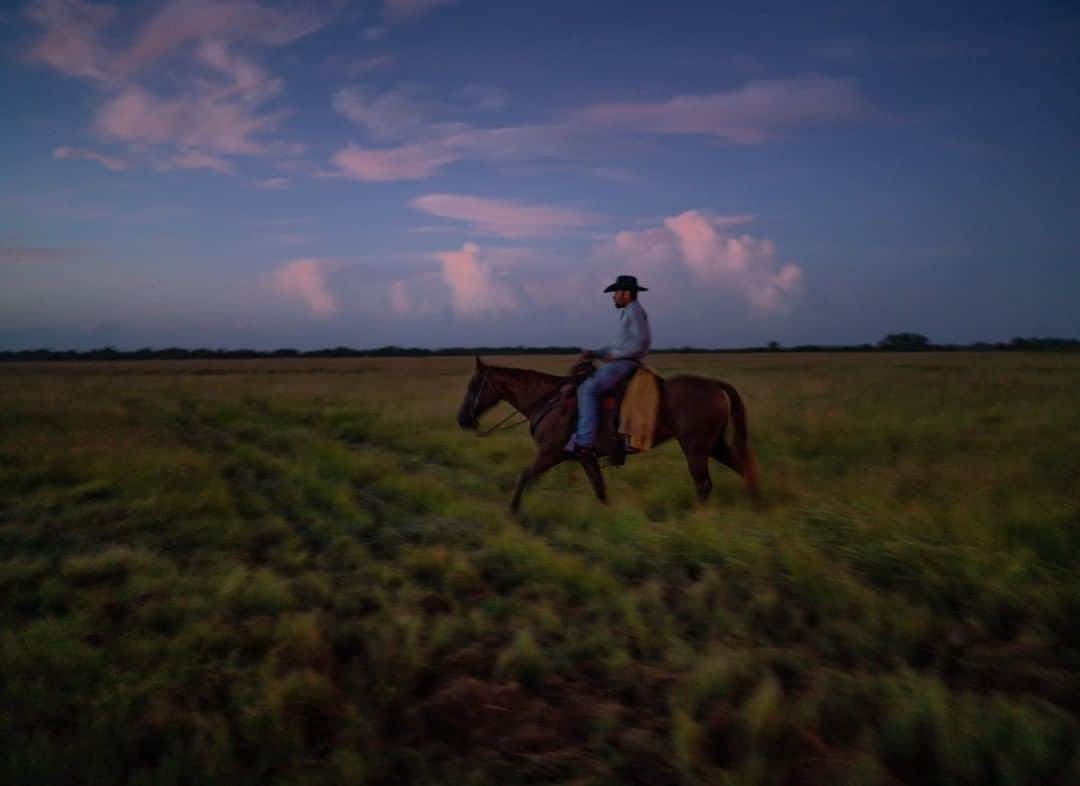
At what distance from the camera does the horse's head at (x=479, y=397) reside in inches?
348

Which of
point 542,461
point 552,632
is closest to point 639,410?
point 542,461

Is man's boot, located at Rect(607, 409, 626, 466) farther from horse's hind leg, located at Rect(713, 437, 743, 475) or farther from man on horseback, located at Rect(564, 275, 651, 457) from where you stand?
horse's hind leg, located at Rect(713, 437, 743, 475)

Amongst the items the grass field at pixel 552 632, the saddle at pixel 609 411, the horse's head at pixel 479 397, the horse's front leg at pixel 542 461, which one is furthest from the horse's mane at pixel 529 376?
the grass field at pixel 552 632

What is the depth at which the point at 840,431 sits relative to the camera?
41.0ft

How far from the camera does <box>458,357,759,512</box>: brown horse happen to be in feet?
25.2

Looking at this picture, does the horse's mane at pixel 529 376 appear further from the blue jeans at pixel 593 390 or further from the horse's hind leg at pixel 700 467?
the horse's hind leg at pixel 700 467

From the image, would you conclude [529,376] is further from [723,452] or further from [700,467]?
[723,452]

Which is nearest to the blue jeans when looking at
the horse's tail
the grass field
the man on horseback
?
the man on horseback

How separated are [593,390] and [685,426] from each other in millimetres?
1094

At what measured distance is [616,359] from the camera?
25.5 feet

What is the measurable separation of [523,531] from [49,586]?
3.90 m

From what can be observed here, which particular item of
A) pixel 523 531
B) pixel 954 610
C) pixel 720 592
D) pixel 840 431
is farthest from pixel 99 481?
pixel 840 431

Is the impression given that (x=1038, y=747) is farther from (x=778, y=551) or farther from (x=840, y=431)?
(x=840, y=431)

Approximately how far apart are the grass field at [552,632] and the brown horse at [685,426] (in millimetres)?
436
